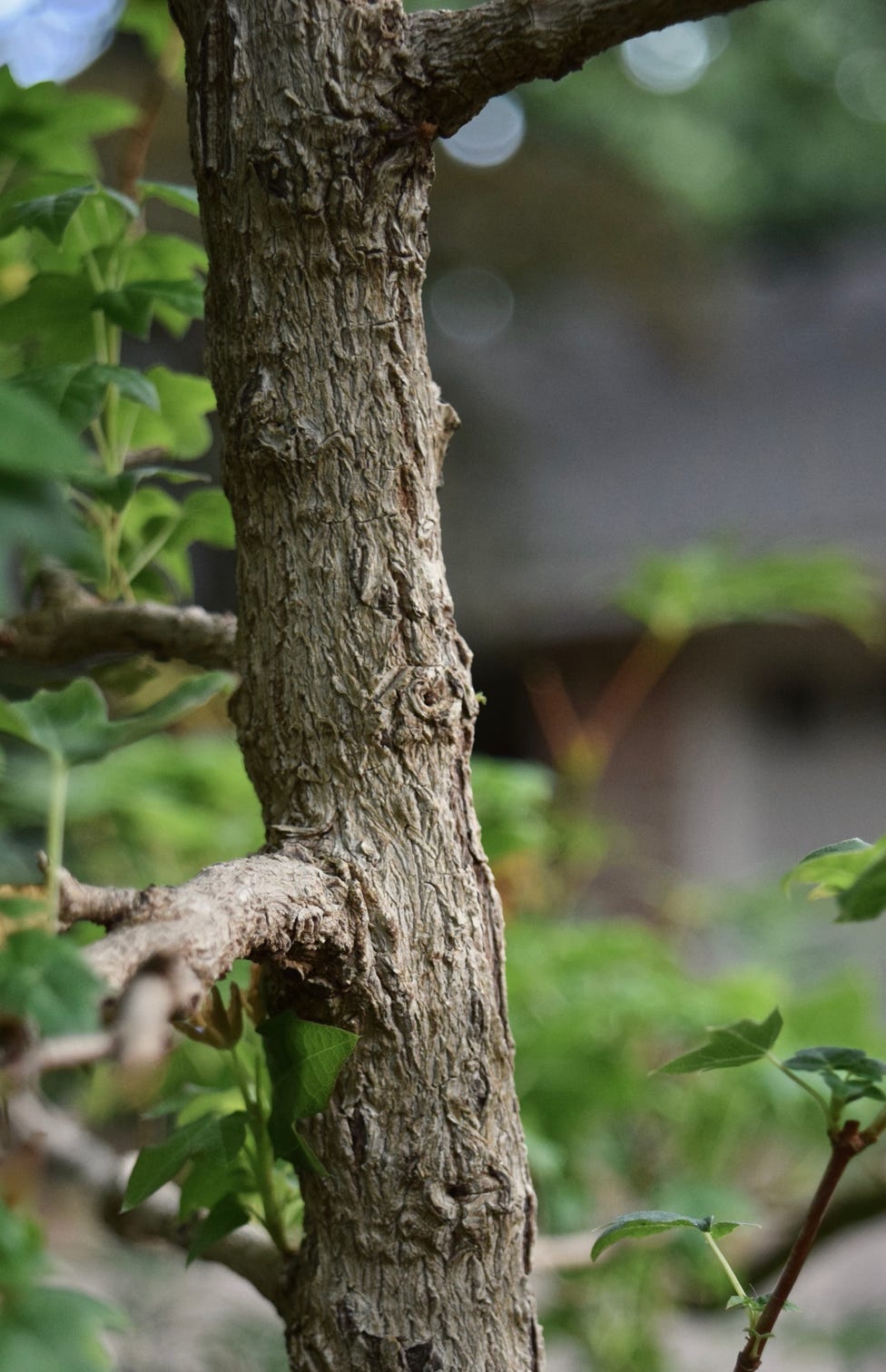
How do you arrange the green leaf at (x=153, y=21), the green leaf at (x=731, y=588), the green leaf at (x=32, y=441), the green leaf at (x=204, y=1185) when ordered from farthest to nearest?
the green leaf at (x=731, y=588)
the green leaf at (x=153, y=21)
the green leaf at (x=204, y=1185)
the green leaf at (x=32, y=441)

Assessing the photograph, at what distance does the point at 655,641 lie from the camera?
3.12 metres

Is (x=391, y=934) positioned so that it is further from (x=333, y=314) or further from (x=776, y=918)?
(x=776, y=918)

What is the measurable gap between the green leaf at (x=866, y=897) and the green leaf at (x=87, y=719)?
0.23 metres

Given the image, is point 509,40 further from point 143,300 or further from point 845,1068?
point 845,1068

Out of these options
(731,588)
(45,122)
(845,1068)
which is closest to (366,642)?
(845,1068)

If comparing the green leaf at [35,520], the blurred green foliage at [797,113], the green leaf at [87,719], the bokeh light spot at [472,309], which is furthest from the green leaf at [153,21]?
the blurred green foliage at [797,113]

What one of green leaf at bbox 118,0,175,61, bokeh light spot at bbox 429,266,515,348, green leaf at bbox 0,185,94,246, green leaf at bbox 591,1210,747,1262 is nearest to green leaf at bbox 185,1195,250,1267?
green leaf at bbox 591,1210,747,1262

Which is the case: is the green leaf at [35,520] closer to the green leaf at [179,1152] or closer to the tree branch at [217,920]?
the tree branch at [217,920]

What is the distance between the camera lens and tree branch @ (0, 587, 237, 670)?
0.49 meters

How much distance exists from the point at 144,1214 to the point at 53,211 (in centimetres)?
40

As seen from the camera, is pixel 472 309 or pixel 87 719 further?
pixel 472 309

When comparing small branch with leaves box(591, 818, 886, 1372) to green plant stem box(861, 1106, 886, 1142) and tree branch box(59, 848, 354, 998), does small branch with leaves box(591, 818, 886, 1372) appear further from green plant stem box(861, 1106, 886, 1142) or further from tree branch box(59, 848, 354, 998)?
tree branch box(59, 848, 354, 998)

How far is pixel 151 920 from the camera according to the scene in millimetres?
314

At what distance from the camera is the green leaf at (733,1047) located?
0.39m
